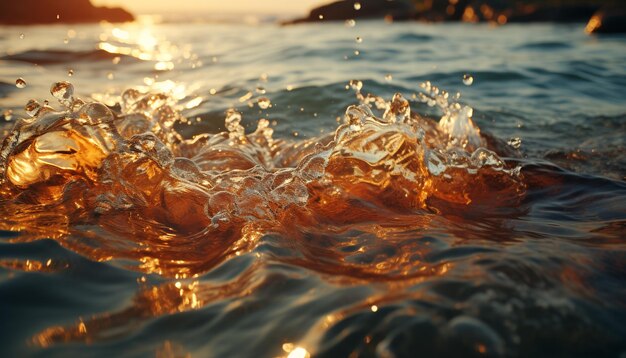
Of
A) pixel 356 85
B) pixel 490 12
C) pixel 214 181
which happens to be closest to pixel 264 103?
pixel 356 85

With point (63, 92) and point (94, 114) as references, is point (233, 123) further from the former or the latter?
point (94, 114)

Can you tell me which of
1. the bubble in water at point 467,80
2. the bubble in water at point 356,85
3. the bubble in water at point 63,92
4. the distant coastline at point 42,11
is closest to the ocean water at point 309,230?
the bubble in water at point 63,92

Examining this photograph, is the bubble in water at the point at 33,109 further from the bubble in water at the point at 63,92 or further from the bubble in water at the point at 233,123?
the bubble in water at the point at 233,123

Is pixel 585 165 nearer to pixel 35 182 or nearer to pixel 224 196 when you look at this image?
pixel 224 196

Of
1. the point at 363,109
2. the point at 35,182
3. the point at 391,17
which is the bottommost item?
the point at 391,17

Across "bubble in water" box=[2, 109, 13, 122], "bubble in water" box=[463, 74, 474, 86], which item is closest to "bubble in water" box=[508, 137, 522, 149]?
"bubble in water" box=[463, 74, 474, 86]

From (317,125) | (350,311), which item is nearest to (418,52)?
(317,125)
